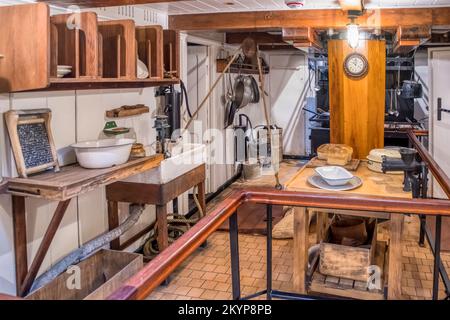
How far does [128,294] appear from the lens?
1.11 m

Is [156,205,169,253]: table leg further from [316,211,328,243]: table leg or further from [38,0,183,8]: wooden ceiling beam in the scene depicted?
[38,0,183,8]: wooden ceiling beam

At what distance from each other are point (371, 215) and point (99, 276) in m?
1.89

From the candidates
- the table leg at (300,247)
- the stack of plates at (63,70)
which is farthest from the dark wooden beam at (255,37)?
the stack of plates at (63,70)

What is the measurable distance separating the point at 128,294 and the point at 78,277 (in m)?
2.11

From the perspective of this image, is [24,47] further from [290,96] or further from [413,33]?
[290,96]

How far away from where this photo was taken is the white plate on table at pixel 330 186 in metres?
2.98

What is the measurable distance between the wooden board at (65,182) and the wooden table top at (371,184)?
3.74 feet

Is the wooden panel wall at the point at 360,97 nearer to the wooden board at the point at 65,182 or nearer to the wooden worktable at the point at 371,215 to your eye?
the wooden worktable at the point at 371,215

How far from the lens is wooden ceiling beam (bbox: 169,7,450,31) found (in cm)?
390

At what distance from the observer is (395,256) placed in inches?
110

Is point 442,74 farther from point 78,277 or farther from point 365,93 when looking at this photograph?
point 78,277

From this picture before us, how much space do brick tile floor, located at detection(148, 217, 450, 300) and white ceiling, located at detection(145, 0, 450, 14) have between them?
2125 mm

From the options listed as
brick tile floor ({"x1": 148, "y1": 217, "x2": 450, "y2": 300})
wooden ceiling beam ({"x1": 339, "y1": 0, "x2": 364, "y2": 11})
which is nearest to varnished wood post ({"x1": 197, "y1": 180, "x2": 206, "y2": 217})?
brick tile floor ({"x1": 148, "y1": 217, "x2": 450, "y2": 300})

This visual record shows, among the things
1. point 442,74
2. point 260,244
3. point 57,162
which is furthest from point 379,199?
point 442,74
